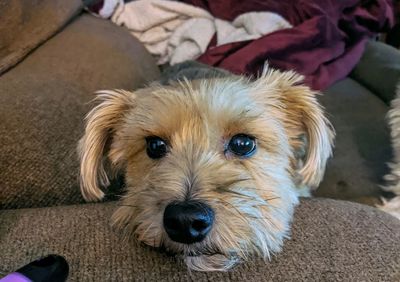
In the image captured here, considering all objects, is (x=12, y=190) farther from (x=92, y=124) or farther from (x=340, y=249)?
(x=340, y=249)

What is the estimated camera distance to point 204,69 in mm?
1712

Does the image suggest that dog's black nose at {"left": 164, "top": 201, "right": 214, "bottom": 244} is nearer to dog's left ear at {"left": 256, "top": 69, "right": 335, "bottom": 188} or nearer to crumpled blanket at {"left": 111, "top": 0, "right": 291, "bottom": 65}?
dog's left ear at {"left": 256, "top": 69, "right": 335, "bottom": 188}

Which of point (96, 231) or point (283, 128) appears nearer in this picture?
point (96, 231)

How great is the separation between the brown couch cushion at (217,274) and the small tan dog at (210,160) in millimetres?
30

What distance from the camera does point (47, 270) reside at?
0.74m

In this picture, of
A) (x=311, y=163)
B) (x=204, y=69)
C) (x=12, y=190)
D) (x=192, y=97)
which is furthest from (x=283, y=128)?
(x=12, y=190)

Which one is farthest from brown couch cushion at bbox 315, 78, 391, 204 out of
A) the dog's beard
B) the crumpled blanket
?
the dog's beard

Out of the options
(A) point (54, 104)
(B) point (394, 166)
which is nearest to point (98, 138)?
(A) point (54, 104)

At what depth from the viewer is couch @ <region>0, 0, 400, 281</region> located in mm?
914

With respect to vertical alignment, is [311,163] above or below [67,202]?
above

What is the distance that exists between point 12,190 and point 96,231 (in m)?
0.31

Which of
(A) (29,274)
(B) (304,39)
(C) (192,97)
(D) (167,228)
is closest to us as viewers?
(A) (29,274)

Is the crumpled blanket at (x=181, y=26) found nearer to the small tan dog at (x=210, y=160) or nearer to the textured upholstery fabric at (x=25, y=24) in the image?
the textured upholstery fabric at (x=25, y=24)

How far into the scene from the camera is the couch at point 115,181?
36.0 inches
